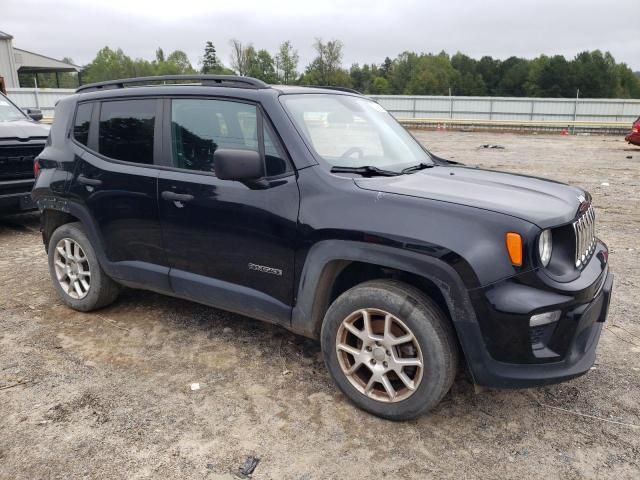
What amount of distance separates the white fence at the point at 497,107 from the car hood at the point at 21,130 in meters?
20.8

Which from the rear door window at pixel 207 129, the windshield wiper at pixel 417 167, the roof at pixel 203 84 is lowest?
the windshield wiper at pixel 417 167

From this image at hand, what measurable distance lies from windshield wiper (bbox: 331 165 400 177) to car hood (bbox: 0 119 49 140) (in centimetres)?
545

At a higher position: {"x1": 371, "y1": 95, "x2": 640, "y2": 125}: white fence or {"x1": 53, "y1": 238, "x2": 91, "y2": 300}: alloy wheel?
{"x1": 371, "y1": 95, "x2": 640, "y2": 125}: white fence

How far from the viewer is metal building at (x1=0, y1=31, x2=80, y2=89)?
3781cm

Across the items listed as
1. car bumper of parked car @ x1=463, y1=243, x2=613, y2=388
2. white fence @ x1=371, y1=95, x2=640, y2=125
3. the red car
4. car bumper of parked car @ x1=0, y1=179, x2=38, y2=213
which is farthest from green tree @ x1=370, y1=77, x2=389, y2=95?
car bumper of parked car @ x1=463, y1=243, x2=613, y2=388

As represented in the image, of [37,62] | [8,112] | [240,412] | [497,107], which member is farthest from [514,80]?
[240,412]

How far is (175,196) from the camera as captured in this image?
3547 millimetres

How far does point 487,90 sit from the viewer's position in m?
94.4

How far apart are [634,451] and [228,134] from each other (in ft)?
9.50

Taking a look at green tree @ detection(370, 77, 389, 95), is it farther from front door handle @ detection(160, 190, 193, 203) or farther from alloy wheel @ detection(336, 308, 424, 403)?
alloy wheel @ detection(336, 308, 424, 403)

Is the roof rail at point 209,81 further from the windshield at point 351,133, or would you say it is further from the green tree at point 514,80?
the green tree at point 514,80

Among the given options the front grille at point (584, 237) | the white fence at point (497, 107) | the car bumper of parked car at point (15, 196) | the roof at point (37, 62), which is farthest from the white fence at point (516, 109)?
the roof at point (37, 62)

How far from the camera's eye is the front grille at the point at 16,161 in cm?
662

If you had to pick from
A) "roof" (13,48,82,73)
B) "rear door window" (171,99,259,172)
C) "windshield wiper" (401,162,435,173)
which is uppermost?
"roof" (13,48,82,73)
